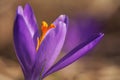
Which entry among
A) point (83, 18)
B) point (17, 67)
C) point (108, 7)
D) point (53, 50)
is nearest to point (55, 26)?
point (53, 50)

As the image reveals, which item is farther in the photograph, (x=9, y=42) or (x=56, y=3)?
(x=56, y=3)

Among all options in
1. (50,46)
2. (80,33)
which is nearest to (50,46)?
(50,46)

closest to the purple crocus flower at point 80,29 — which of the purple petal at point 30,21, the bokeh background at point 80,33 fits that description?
the bokeh background at point 80,33

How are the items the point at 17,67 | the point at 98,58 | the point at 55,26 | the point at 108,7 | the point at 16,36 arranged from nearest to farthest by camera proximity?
the point at 16,36 < the point at 55,26 < the point at 17,67 < the point at 98,58 < the point at 108,7

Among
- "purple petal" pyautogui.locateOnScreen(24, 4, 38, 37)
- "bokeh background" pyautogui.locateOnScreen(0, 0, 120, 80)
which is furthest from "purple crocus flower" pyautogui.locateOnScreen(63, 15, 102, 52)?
"purple petal" pyautogui.locateOnScreen(24, 4, 38, 37)

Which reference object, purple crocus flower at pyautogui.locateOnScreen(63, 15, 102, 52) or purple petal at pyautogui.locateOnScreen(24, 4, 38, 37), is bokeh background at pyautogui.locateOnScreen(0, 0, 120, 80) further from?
purple petal at pyautogui.locateOnScreen(24, 4, 38, 37)

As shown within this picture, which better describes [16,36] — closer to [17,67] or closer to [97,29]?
[17,67]

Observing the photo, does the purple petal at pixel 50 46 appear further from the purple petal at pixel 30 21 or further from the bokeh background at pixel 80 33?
the bokeh background at pixel 80 33
